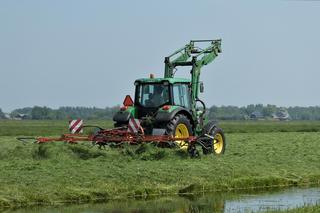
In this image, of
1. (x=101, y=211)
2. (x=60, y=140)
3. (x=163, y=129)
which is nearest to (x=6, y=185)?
(x=101, y=211)

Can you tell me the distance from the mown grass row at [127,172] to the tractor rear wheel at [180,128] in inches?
30.1

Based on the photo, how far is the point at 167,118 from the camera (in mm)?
21359

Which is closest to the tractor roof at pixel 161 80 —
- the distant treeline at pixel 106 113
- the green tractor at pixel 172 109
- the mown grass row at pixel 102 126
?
the green tractor at pixel 172 109

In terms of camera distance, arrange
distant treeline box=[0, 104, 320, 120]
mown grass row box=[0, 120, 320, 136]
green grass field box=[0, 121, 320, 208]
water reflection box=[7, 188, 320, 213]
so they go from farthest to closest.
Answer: distant treeline box=[0, 104, 320, 120] < mown grass row box=[0, 120, 320, 136] < green grass field box=[0, 121, 320, 208] < water reflection box=[7, 188, 320, 213]

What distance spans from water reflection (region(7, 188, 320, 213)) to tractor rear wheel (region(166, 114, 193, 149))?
18.3 ft

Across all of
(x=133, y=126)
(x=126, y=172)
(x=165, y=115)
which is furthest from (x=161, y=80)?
(x=126, y=172)

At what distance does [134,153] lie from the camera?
20.2m

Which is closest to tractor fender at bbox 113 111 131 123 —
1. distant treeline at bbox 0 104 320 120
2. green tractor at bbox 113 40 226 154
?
green tractor at bbox 113 40 226 154

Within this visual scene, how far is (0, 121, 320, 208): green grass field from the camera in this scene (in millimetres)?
14656

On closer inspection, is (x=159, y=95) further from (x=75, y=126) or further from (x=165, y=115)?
(x=75, y=126)

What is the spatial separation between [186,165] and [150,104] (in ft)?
15.4

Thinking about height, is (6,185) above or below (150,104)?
Answer: below

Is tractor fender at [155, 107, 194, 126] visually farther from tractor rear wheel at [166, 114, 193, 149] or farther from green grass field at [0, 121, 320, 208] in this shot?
green grass field at [0, 121, 320, 208]

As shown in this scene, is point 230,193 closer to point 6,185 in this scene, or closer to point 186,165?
point 186,165
